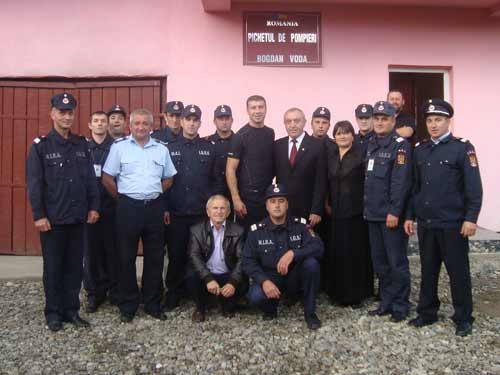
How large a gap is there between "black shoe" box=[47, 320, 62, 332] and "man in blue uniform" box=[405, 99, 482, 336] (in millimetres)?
2792

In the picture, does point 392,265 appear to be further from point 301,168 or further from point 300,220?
point 301,168

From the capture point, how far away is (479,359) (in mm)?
3279

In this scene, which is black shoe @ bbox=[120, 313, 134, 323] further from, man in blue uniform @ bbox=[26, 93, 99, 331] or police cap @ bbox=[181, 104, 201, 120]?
police cap @ bbox=[181, 104, 201, 120]

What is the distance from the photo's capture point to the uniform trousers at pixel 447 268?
3676 mm

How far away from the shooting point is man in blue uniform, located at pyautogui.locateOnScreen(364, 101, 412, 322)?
3.92 m

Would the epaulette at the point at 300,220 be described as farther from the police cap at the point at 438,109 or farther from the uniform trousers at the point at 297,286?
the police cap at the point at 438,109

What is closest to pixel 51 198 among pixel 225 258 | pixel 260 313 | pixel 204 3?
pixel 225 258

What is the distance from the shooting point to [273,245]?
4102 millimetres

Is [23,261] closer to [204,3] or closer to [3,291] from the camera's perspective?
[3,291]

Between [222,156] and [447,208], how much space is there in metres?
2.09

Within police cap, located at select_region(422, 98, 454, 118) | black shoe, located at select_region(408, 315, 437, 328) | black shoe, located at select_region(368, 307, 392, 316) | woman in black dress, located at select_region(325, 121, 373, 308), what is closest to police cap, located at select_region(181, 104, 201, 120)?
woman in black dress, located at select_region(325, 121, 373, 308)

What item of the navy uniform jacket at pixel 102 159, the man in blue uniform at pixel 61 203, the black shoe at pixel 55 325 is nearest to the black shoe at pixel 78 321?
the man in blue uniform at pixel 61 203

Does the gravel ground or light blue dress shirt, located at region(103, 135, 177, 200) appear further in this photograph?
light blue dress shirt, located at region(103, 135, 177, 200)

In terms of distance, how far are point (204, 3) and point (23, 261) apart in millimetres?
3864
